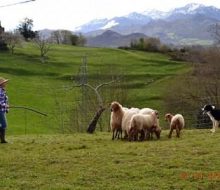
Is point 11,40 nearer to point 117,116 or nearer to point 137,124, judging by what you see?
point 117,116

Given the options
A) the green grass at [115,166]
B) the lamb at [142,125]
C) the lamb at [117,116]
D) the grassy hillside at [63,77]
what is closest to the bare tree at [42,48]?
the grassy hillside at [63,77]

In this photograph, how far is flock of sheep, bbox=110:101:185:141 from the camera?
18172mm

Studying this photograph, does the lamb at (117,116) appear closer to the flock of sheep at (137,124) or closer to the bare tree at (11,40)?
the flock of sheep at (137,124)

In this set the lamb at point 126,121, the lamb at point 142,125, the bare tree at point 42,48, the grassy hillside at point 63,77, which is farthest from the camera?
the bare tree at point 42,48

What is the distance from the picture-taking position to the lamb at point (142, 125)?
18.1 metres

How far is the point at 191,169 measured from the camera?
1177 cm

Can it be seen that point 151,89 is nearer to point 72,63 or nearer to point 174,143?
point 72,63

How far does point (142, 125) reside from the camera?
18.2 meters

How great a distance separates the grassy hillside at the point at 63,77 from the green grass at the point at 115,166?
27.9 m

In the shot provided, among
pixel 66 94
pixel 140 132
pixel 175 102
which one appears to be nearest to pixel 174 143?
pixel 140 132

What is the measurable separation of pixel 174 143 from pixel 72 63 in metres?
91.7

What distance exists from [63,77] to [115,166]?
79.3m

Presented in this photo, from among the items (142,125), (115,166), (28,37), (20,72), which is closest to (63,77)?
(20,72)

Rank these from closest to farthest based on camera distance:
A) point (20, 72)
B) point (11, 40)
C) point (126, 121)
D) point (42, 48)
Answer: point (126, 121)
point (20, 72)
point (11, 40)
point (42, 48)
